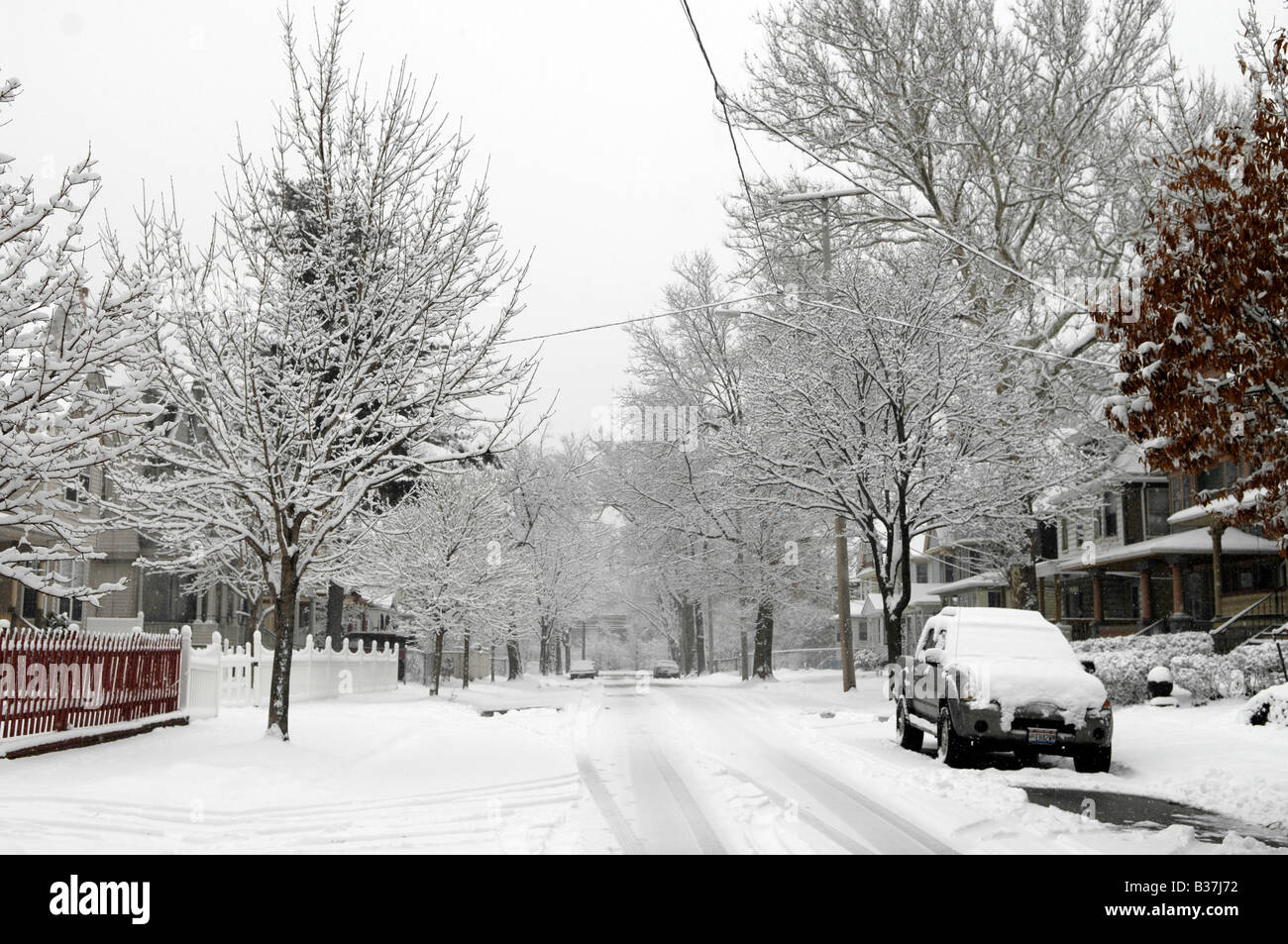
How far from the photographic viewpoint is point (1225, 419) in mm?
9125

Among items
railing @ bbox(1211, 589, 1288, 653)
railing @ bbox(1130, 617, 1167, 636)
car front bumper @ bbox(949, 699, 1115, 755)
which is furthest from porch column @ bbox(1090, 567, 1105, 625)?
car front bumper @ bbox(949, 699, 1115, 755)

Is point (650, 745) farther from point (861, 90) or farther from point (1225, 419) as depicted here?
point (861, 90)

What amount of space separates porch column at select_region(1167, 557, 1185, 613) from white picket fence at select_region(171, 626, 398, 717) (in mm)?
25044

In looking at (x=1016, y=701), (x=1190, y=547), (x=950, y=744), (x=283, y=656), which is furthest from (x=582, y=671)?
(x=1016, y=701)

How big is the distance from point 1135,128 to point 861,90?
6393 mm

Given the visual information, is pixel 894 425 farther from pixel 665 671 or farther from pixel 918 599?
pixel 918 599

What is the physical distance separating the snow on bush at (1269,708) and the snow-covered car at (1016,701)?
3.72 m

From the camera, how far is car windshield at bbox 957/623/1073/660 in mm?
14914

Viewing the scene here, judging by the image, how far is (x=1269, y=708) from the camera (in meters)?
16.8

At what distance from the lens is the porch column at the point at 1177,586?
3600cm

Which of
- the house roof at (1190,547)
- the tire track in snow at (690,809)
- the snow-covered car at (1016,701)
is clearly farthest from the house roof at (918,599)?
the tire track in snow at (690,809)

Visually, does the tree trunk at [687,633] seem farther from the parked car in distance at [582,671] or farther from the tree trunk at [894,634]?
the tree trunk at [894,634]

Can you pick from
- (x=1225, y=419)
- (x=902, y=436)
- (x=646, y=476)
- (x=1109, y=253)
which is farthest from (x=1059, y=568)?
(x=1225, y=419)

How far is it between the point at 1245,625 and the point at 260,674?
23111 millimetres
